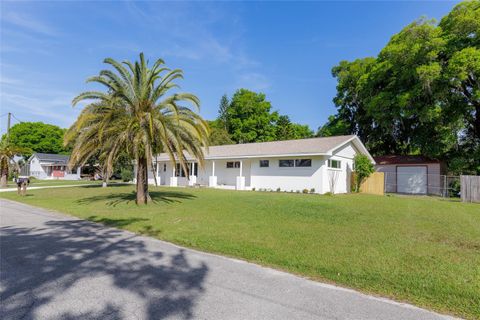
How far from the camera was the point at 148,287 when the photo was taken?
3.76 meters

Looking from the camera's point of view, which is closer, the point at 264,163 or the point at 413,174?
the point at 264,163

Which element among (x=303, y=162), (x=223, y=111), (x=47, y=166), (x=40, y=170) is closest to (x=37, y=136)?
(x=40, y=170)

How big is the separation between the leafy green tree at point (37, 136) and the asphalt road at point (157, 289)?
65.6 m

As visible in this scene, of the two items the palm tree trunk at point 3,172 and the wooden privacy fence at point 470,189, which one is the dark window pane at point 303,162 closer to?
the wooden privacy fence at point 470,189

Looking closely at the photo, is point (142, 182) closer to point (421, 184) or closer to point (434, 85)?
point (434, 85)

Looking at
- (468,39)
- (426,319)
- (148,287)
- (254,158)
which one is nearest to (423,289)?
(426,319)

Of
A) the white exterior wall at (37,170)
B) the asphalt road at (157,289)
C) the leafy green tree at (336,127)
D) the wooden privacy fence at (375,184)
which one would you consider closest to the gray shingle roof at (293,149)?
the wooden privacy fence at (375,184)

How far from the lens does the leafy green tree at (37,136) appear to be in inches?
2410

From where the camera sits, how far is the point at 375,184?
20.7m

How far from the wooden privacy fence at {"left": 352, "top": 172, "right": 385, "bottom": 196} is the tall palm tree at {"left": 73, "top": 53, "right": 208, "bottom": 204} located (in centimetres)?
1418

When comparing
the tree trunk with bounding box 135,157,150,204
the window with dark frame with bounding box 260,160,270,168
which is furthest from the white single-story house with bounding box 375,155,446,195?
the tree trunk with bounding box 135,157,150,204

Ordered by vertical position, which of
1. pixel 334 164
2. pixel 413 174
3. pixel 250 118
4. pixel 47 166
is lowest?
pixel 413 174

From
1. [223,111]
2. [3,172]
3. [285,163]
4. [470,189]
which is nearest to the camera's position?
[470,189]

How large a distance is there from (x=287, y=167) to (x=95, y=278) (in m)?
17.1
